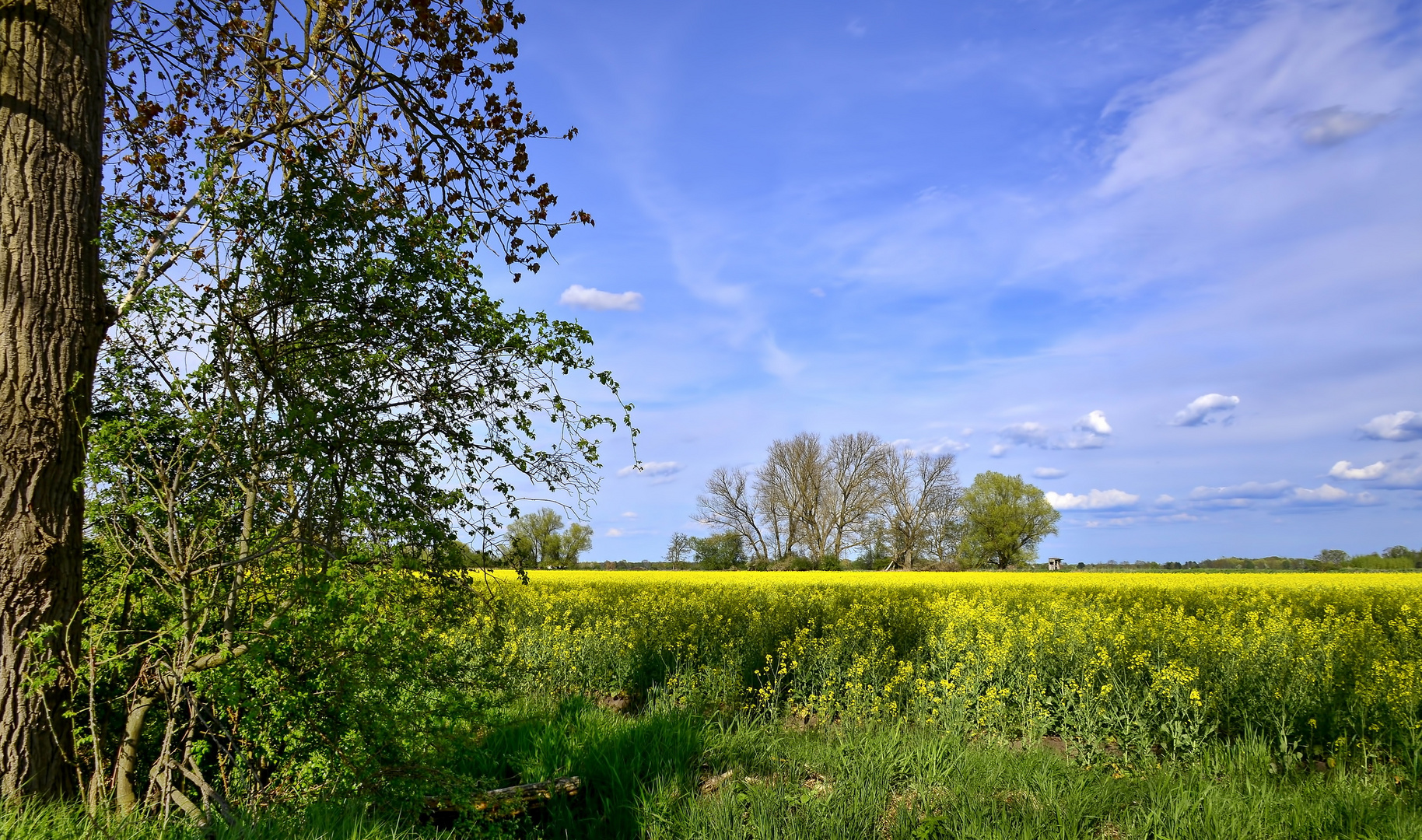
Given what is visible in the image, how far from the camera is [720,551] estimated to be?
1965 inches

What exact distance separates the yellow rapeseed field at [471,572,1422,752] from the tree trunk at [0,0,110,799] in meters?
2.42

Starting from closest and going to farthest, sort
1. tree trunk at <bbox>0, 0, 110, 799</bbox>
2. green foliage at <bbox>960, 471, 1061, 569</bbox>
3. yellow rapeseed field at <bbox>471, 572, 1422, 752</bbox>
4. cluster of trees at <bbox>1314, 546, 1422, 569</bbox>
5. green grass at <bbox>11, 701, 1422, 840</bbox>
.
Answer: tree trunk at <bbox>0, 0, 110, 799</bbox> → green grass at <bbox>11, 701, 1422, 840</bbox> → yellow rapeseed field at <bbox>471, 572, 1422, 752</bbox> → cluster of trees at <bbox>1314, 546, 1422, 569</bbox> → green foliage at <bbox>960, 471, 1061, 569</bbox>

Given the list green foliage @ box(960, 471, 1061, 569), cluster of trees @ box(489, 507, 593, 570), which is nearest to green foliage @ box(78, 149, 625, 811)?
cluster of trees @ box(489, 507, 593, 570)

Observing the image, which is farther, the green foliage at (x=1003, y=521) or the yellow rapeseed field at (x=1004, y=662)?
the green foliage at (x=1003, y=521)

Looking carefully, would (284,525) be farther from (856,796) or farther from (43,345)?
(856,796)

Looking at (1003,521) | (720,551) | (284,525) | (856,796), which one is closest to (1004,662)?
(856,796)

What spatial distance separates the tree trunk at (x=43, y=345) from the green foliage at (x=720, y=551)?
1748 inches

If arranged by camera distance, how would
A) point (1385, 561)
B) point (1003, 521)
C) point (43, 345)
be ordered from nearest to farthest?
1. point (43, 345)
2. point (1385, 561)
3. point (1003, 521)

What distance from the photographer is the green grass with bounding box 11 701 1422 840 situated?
A: 172 inches

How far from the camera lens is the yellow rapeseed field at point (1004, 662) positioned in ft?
21.8

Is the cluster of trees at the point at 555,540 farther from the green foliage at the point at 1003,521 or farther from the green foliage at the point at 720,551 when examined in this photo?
the green foliage at the point at 1003,521

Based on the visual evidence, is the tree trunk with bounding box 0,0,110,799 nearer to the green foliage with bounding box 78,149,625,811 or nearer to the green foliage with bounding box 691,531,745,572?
the green foliage with bounding box 78,149,625,811

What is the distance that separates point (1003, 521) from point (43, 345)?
184 feet

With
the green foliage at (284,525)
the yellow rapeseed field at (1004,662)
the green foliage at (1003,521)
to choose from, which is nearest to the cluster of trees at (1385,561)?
the green foliage at (1003,521)
